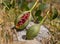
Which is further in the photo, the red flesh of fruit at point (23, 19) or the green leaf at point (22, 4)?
the green leaf at point (22, 4)

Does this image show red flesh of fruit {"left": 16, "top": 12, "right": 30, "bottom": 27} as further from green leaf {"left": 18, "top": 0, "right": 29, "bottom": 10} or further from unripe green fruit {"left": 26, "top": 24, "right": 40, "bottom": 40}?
green leaf {"left": 18, "top": 0, "right": 29, "bottom": 10}

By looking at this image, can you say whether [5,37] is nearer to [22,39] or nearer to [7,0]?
[22,39]

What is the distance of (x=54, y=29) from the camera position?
1648 millimetres

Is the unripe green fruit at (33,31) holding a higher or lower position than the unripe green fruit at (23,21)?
lower

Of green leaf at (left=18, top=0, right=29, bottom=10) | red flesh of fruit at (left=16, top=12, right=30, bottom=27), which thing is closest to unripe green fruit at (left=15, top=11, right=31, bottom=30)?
red flesh of fruit at (left=16, top=12, right=30, bottom=27)

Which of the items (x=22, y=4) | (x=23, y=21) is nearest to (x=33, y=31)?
(x=23, y=21)

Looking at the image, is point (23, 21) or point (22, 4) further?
point (22, 4)

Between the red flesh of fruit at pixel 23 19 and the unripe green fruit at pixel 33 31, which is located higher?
the red flesh of fruit at pixel 23 19

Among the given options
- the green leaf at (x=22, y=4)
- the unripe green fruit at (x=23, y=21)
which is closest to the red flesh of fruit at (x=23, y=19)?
the unripe green fruit at (x=23, y=21)

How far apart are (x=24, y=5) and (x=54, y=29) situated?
29cm

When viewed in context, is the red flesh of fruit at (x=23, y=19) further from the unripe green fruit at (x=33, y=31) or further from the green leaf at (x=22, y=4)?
the green leaf at (x=22, y=4)

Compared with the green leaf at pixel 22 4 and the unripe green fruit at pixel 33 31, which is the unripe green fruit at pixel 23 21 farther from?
the green leaf at pixel 22 4

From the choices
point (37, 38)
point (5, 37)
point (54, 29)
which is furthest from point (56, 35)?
point (5, 37)

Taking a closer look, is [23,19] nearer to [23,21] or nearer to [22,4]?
[23,21]
